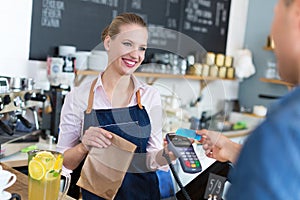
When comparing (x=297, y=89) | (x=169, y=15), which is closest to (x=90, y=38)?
(x=169, y=15)

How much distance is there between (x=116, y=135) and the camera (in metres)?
1.23

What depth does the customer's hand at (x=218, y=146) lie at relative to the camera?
45.5 inches

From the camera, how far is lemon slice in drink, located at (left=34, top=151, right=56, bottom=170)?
3.41 ft

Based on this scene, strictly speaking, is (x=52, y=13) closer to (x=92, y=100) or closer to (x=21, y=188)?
(x=92, y=100)

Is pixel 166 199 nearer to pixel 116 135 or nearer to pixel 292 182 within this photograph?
pixel 116 135

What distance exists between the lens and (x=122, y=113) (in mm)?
1282

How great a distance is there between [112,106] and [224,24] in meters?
2.86

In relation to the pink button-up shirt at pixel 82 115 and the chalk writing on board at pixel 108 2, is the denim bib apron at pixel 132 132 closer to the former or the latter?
the pink button-up shirt at pixel 82 115

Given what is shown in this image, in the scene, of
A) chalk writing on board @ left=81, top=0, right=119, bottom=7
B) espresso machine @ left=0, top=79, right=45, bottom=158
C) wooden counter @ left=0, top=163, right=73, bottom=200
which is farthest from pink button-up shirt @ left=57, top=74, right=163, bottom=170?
chalk writing on board @ left=81, top=0, right=119, bottom=7

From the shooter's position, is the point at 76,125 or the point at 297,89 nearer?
the point at 297,89

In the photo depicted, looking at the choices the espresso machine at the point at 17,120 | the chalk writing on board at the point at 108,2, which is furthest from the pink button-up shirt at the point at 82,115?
the chalk writing on board at the point at 108,2

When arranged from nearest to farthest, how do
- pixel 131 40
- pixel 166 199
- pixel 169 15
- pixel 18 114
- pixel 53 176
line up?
pixel 53 176
pixel 131 40
pixel 166 199
pixel 18 114
pixel 169 15

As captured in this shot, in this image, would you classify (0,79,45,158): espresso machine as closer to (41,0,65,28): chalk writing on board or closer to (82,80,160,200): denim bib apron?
(41,0,65,28): chalk writing on board

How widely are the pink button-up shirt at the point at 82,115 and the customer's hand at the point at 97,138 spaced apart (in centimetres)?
7
